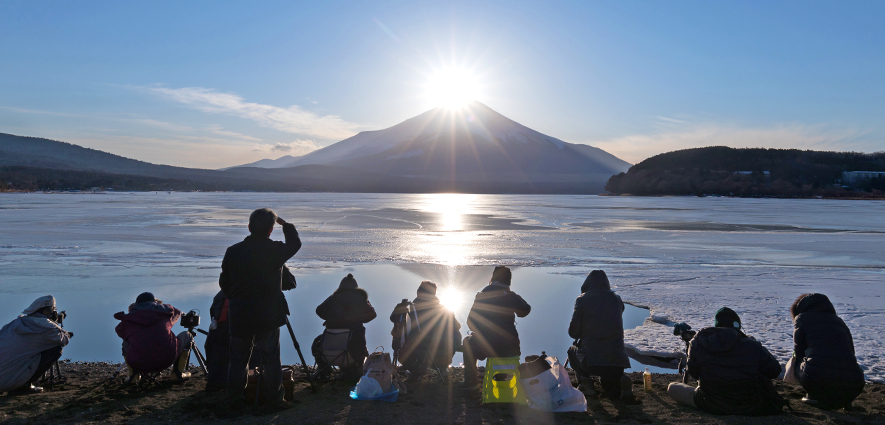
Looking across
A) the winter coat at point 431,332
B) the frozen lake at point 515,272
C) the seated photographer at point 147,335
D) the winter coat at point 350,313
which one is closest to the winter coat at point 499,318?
the winter coat at point 431,332

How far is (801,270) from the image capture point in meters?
12.4

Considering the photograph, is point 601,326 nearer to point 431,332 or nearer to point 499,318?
point 499,318

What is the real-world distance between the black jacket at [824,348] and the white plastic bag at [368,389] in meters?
3.68

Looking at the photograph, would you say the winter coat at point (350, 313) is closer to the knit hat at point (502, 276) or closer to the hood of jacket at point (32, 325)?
the knit hat at point (502, 276)

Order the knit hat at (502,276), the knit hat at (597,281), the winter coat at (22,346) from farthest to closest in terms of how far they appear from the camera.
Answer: the knit hat at (502,276), the knit hat at (597,281), the winter coat at (22,346)

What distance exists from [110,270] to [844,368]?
13.1 meters

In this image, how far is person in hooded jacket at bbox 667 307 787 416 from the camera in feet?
14.1

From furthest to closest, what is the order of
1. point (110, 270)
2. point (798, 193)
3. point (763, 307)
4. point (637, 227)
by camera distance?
point (798, 193), point (637, 227), point (110, 270), point (763, 307)

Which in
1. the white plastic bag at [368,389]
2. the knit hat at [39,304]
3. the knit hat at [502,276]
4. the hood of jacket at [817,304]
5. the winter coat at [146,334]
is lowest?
the white plastic bag at [368,389]

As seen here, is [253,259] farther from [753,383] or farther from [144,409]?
[753,383]

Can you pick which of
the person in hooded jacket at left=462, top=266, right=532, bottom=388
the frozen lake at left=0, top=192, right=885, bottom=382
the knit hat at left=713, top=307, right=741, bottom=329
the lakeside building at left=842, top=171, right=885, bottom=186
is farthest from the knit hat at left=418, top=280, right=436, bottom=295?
the lakeside building at left=842, top=171, right=885, bottom=186

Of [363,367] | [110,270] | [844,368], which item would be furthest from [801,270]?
[110,270]

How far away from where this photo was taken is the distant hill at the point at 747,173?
385 feet

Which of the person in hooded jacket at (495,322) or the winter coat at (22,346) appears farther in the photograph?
the person in hooded jacket at (495,322)
